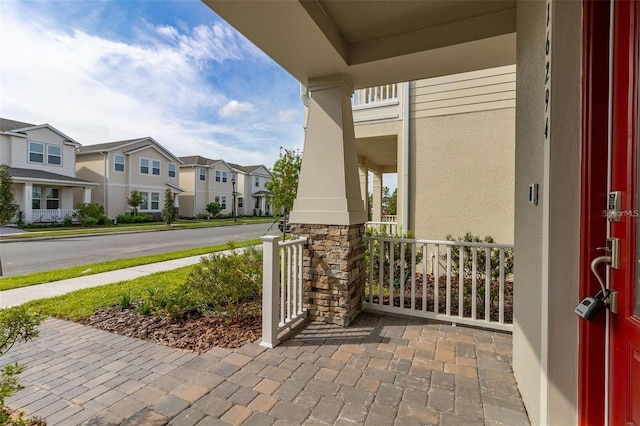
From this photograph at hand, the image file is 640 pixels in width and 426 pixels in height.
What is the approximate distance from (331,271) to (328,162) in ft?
4.31

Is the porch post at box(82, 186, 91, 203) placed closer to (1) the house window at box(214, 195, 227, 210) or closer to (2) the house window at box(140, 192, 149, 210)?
(2) the house window at box(140, 192, 149, 210)

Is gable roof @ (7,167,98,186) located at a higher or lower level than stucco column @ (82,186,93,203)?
higher

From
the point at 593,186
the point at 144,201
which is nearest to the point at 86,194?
the point at 144,201

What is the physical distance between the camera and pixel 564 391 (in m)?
1.39

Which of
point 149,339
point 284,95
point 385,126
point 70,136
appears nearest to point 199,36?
point 284,95

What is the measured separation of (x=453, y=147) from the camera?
5660mm

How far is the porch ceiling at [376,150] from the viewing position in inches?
265

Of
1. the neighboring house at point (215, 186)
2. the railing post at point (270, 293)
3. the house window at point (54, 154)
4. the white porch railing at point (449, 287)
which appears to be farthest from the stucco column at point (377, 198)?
the house window at point (54, 154)

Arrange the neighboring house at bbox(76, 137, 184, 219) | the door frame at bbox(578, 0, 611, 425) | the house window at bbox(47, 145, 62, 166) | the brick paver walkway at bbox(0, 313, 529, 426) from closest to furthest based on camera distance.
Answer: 1. the door frame at bbox(578, 0, 611, 425)
2. the brick paver walkway at bbox(0, 313, 529, 426)
3. the house window at bbox(47, 145, 62, 166)
4. the neighboring house at bbox(76, 137, 184, 219)

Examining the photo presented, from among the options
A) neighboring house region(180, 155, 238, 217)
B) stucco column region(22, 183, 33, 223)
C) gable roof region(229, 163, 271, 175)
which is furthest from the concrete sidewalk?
gable roof region(229, 163, 271, 175)

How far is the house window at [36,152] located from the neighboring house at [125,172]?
2.97 metres

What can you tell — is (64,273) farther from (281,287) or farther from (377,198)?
(377,198)

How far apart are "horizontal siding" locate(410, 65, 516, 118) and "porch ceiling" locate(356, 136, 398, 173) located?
3.18ft

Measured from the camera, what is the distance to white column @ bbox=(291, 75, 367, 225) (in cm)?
341
